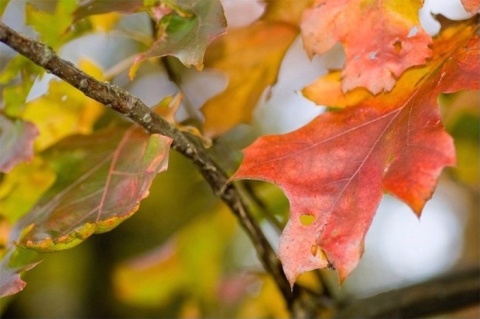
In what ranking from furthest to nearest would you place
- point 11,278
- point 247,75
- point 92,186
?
point 247,75
point 92,186
point 11,278

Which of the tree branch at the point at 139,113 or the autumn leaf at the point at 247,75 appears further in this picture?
the autumn leaf at the point at 247,75

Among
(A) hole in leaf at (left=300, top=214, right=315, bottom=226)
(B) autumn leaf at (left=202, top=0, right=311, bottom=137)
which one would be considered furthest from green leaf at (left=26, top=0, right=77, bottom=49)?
(A) hole in leaf at (left=300, top=214, right=315, bottom=226)

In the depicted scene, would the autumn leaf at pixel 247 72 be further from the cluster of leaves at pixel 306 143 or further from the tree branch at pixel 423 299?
the tree branch at pixel 423 299

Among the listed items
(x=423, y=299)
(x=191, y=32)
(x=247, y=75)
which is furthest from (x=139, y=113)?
(x=423, y=299)

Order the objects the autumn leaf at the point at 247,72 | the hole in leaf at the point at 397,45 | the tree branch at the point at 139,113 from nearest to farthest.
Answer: the tree branch at the point at 139,113 < the hole in leaf at the point at 397,45 < the autumn leaf at the point at 247,72

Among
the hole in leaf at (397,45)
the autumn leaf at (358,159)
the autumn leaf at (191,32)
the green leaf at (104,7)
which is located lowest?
the autumn leaf at (358,159)

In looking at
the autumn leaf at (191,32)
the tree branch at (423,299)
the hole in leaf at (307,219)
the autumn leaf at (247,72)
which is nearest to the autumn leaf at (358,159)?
Answer: the hole in leaf at (307,219)

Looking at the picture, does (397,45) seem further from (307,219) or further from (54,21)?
(54,21)
